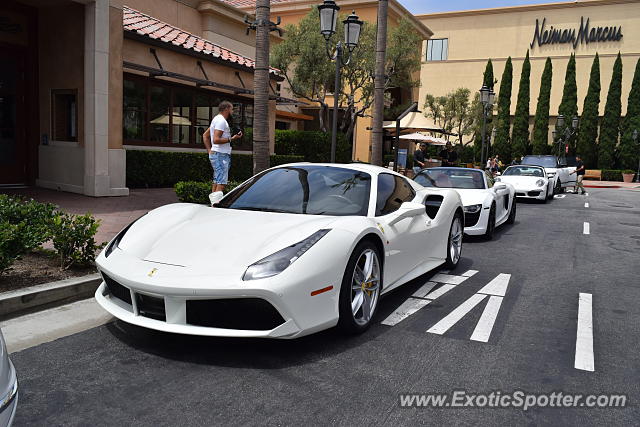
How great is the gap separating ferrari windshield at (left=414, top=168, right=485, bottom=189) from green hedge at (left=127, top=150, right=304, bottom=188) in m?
7.08

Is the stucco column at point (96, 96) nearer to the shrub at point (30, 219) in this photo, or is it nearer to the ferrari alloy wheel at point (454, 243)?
the shrub at point (30, 219)

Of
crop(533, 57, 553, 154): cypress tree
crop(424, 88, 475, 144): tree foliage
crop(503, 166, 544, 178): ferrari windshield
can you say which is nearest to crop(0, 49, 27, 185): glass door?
crop(503, 166, 544, 178): ferrari windshield

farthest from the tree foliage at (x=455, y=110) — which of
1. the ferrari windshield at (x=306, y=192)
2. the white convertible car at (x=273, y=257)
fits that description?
the white convertible car at (x=273, y=257)

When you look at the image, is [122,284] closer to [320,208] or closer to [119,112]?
[320,208]

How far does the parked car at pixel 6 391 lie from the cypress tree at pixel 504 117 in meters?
47.3

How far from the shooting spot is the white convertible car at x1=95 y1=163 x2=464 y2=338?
130 inches

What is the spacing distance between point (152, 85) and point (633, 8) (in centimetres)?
4600

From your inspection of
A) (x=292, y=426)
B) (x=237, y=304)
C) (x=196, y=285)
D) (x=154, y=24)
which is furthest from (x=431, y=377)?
(x=154, y=24)

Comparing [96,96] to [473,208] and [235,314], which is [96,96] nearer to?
[473,208]

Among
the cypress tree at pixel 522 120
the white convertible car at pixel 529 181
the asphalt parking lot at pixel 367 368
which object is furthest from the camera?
the cypress tree at pixel 522 120

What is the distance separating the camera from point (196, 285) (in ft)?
10.7

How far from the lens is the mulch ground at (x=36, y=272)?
4563 mm

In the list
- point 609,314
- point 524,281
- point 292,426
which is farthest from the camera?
point 524,281

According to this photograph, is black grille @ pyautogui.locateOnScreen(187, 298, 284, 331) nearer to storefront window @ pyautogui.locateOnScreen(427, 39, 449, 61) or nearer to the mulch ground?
the mulch ground
